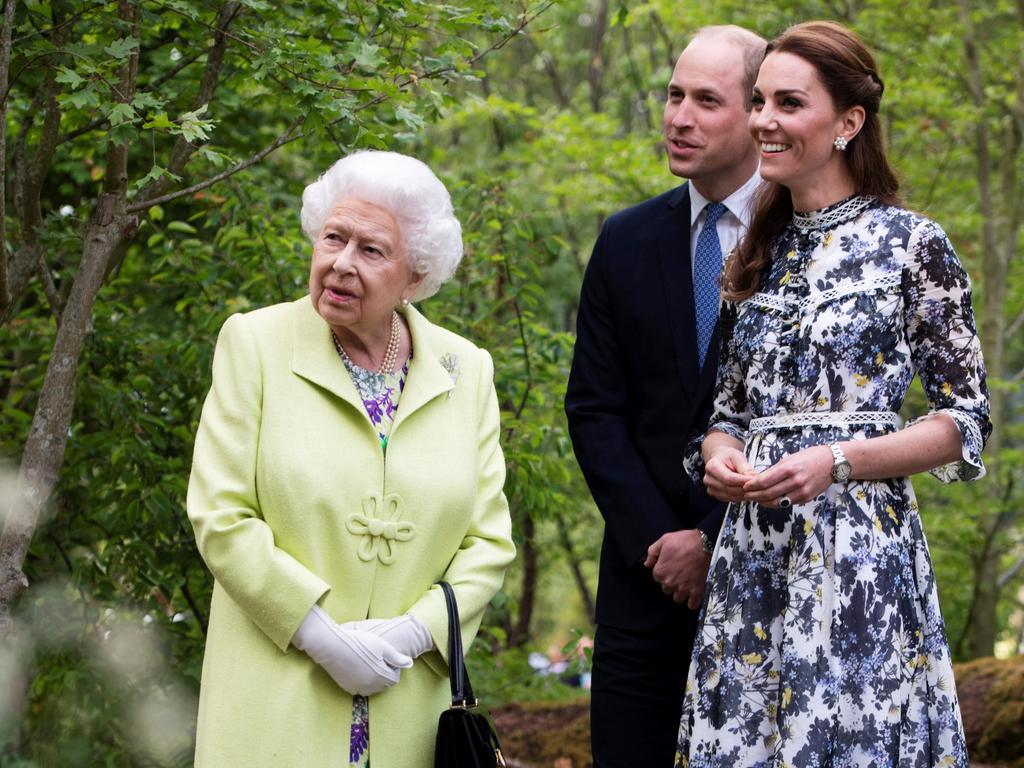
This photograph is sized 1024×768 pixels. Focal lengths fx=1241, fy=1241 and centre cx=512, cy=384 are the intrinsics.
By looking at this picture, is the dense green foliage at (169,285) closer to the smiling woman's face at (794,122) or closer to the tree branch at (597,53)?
the smiling woman's face at (794,122)

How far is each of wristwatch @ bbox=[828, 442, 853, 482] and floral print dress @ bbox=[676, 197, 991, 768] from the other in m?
0.07

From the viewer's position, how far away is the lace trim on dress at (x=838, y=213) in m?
2.68

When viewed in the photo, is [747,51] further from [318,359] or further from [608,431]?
[318,359]

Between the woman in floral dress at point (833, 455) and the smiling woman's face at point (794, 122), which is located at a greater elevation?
the smiling woman's face at point (794, 122)

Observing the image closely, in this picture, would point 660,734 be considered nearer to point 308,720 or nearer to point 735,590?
point 735,590

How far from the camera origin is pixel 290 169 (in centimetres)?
603

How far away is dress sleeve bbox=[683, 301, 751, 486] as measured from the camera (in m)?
2.81

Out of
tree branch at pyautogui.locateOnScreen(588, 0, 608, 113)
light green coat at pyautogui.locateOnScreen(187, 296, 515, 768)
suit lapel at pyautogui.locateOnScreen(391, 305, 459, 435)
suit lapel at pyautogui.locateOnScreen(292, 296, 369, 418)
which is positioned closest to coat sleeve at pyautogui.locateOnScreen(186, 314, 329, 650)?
light green coat at pyautogui.locateOnScreen(187, 296, 515, 768)

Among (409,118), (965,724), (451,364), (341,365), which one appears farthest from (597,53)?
(341,365)

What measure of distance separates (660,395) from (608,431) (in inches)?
6.5

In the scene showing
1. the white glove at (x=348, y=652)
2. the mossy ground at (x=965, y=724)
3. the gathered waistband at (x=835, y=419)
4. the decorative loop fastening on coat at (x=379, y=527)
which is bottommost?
the mossy ground at (x=965, y=724)

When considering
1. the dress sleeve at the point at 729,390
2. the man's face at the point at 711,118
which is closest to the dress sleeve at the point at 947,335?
the dress sleeve at the point at 729,390

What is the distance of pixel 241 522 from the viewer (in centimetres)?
254

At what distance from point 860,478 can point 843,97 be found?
0.82 m
